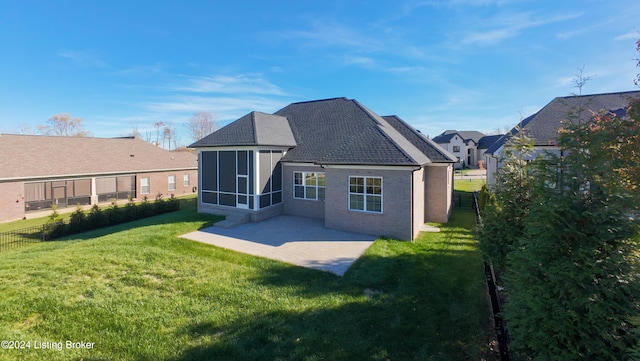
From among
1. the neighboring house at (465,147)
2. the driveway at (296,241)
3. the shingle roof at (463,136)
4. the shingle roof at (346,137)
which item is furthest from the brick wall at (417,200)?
the shingle roof at (463,136)

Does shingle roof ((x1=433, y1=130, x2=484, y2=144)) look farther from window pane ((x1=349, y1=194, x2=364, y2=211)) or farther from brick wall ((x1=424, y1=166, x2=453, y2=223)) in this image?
window pane ((x1=349, y1=194, x2=364, y2=211))

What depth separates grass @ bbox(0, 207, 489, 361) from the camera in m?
5.74

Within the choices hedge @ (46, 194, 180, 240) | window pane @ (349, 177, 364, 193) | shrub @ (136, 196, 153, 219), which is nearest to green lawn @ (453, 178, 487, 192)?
window pane @ (349, 177, 364, 193)

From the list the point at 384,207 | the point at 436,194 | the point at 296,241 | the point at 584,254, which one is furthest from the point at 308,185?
the point at 584,254

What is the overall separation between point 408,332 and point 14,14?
20.2 meters

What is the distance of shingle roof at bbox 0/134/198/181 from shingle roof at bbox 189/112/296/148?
14.3 meters

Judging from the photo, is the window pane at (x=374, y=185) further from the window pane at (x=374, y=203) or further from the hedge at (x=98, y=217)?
the hedge at (x=98, y=217)

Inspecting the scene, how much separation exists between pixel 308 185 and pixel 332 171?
3.07 metres

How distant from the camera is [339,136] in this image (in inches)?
716

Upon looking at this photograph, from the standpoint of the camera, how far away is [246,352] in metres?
5.62

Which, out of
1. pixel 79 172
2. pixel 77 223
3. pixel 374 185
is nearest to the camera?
pixel 374 185

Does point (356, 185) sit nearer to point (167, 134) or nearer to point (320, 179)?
point (320, 179)

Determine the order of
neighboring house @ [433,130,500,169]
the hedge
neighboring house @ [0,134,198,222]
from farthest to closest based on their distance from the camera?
neighboring house @ [433,130,500,169], neighboring house @ [0,134,198,222], the hedge

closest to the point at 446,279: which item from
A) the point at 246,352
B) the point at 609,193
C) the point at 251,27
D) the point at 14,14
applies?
the point at 609,193
